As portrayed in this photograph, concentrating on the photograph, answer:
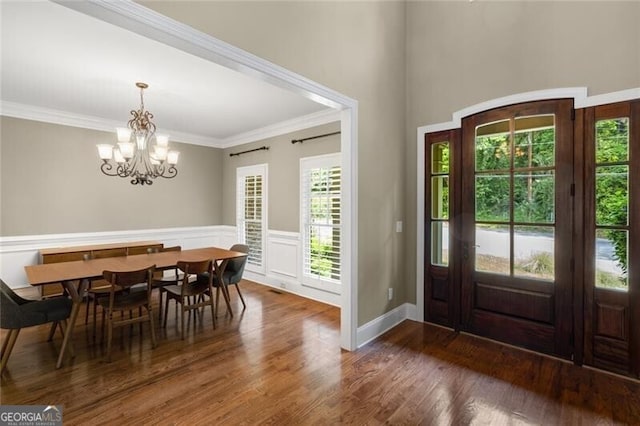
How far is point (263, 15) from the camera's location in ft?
7.13

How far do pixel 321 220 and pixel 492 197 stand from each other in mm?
2373

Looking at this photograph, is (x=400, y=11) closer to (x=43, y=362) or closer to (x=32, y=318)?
(x=32, y=318)

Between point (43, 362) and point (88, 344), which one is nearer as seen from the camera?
point (43, 362)

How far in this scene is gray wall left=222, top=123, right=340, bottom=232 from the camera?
4.61 metres

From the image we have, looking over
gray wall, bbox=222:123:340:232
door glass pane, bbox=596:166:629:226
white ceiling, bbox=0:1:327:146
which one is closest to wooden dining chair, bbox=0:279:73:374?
white ceiling, bbox=0:1:327:146

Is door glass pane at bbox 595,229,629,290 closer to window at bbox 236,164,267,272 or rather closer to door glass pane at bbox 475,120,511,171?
door glass pane at bbox 475,120,511,171

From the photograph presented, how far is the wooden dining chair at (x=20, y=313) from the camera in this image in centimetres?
246

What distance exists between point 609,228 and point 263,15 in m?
3.27

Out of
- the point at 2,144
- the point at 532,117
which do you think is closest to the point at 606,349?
the point at 532,117

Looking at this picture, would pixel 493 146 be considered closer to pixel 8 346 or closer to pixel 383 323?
pixel 383 323

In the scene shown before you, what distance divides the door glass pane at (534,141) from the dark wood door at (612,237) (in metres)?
0.25

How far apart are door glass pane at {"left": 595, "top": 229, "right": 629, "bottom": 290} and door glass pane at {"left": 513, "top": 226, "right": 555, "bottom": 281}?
0.32 metres

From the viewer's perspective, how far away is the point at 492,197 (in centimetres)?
306

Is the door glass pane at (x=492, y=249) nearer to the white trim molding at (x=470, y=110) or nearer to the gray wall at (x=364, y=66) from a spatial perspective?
the white trim molding at (x=470, y=110)
